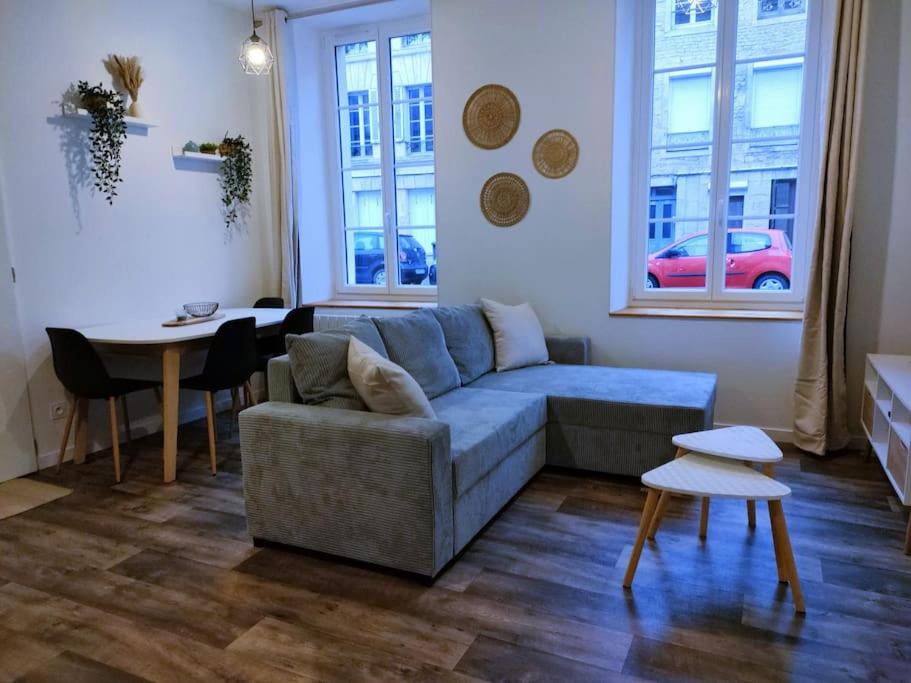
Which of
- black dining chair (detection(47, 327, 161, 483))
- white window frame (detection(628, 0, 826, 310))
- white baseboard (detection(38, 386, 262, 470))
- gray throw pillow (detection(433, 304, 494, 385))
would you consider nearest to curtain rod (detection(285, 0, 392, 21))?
white window frame (detection(628, 0, 826, 310))

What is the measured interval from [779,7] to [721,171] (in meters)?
0.97

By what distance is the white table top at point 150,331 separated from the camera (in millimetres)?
3345

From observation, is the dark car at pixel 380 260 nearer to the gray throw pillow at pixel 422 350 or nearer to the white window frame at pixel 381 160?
the white window frame at pixel 381 160

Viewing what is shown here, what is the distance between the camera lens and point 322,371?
8.75ft

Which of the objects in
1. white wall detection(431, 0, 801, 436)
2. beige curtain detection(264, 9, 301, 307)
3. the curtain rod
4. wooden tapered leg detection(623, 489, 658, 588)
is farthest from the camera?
beige curtain detection(264, 9, 301, 307)

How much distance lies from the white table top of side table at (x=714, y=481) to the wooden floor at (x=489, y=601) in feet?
1.31

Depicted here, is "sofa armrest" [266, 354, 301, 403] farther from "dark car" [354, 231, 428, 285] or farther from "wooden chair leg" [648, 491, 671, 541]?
"dark car" [354, 231, 428, 285]

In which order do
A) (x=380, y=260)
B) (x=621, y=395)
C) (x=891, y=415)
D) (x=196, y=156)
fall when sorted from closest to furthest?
(x=891, y=415), (x=621, y=395), (x=196, y=156), (x=380, y=260)

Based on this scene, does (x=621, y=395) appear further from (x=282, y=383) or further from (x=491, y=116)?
(x=491, y=116)

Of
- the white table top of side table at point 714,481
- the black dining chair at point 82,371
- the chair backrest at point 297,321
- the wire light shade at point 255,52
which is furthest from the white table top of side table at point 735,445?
the wire light shade at point 255,52

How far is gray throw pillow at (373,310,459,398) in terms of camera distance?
3.17 metres

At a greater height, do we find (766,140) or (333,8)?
(333,8)

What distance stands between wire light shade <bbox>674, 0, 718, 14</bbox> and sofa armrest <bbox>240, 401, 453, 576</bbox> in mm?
3243

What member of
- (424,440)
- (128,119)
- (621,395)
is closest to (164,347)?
(128,119)
